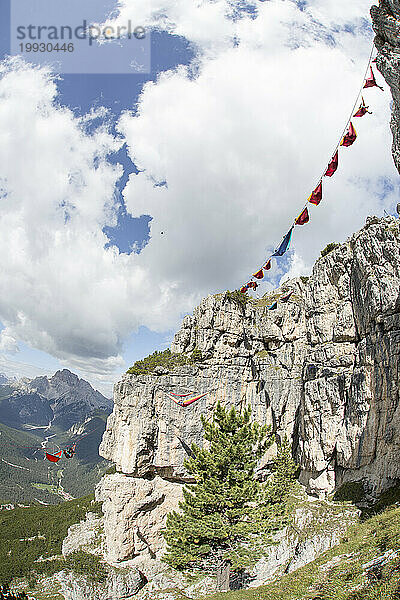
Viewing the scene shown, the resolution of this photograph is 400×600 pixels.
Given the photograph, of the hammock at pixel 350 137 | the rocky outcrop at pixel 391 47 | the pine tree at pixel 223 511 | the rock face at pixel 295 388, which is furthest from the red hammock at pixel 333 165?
the pine tree at pixel 223 511

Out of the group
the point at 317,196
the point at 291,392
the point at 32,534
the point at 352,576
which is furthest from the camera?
the point at 32,534

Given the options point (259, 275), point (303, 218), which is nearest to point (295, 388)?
point (259, 275)

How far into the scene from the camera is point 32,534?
81.5 meters

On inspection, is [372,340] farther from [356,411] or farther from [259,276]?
[259,276]

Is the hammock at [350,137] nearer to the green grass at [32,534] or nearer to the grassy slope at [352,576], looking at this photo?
the grassy slope at [352,576]

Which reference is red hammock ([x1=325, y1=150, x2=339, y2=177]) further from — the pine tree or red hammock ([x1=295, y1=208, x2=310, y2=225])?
the pine tree

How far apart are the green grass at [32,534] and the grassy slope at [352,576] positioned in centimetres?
6256

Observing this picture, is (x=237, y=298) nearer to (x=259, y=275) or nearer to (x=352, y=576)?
(x=259, y=275)

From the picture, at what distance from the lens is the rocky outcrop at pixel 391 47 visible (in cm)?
1466

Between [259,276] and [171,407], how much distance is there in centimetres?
2457

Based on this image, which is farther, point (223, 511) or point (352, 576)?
point (223, 511)

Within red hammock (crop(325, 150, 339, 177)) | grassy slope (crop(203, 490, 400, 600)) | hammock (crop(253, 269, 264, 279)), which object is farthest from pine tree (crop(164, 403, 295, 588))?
red hammock (crop(325, 150, 339, 177))

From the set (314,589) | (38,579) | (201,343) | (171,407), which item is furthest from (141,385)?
(38,579)

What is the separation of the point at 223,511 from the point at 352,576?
12.5 meters
